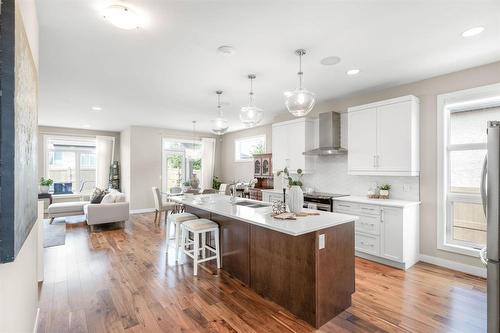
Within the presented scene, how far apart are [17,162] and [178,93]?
Answer: 12.3ft

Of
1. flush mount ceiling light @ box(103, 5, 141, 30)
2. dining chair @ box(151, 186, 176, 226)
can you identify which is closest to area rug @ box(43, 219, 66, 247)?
dining chair @ box(151, 186, 176, 226)

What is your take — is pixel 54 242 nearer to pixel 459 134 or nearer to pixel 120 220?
pixel 120 220

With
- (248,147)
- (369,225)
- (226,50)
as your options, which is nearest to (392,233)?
(369,225)

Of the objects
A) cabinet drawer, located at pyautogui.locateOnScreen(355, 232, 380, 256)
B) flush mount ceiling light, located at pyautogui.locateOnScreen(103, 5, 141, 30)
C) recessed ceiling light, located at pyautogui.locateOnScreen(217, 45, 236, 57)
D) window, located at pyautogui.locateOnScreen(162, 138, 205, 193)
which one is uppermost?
recessed ceiling light, located at pyautogui.locateOnScreen(217, 45, 236, 57)

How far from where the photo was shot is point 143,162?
7883 millimetres

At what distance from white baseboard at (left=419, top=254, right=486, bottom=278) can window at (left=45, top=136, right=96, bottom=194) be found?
9.24 m

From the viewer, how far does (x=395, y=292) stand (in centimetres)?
286

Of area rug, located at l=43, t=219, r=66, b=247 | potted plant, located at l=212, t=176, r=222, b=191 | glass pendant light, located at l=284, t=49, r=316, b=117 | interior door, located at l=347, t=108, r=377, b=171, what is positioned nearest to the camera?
glass pendant light, located at l=284, t=49, r=316, b=117

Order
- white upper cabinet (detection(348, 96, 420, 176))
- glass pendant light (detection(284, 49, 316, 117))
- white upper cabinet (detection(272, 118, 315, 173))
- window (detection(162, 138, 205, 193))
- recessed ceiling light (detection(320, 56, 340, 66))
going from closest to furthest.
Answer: glass pendant light (detection(284, 49, 316, 117)) < recessed ceiling light (detection(320, 56, 340, 66)) < white upper cabinet (detection(348, 96, 420, 176)) < white upper cabinet (detection(272, 118, 315, 173)) < window (detection(162, 138, 205, 193))

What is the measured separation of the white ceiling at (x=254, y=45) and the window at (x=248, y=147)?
309 centimetres

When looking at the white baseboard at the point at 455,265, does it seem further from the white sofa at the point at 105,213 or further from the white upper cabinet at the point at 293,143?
the white sofa at the point at 105,213

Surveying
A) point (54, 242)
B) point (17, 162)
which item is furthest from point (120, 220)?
point (17, 162)

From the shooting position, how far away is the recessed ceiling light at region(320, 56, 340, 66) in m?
3.08

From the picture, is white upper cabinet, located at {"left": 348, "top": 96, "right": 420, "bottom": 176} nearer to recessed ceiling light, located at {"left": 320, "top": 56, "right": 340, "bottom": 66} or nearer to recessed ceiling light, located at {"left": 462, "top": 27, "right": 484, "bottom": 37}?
recessed ceiling light, located at {"left": 462, "top": 27, "right": 484, "bottom": 37}
